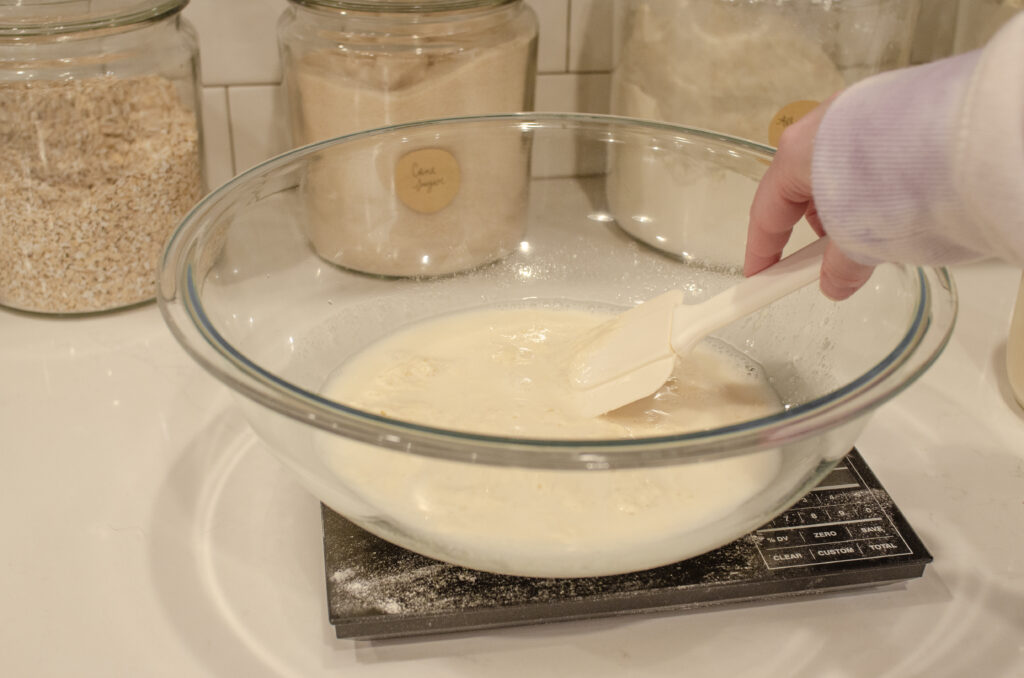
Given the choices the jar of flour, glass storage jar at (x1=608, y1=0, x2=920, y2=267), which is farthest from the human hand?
the jar of flour

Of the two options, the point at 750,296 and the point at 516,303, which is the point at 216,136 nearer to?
the point at 516,303

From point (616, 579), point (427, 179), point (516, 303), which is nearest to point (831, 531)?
point (616, 579)

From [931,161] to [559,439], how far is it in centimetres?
27

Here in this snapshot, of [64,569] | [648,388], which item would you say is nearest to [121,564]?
[64,569]

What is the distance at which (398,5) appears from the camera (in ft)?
2.98

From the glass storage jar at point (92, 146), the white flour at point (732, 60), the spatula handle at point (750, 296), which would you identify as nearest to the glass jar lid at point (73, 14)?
the glass storage jar at point (92, 146)

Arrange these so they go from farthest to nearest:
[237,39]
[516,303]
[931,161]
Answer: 1. [237,39]
2. [516,303]
3. [931,161]

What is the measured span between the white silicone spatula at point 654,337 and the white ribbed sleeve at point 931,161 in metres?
0.13

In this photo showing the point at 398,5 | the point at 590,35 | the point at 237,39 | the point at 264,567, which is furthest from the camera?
the point at 590,35

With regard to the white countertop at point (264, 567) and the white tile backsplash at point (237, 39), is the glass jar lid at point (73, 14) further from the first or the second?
the white countertop at point (264, 567)

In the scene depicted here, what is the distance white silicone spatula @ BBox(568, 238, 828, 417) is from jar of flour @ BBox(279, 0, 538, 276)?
0.25 m

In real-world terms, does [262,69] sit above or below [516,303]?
above

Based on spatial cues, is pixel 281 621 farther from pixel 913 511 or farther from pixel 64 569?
pixel 913 511

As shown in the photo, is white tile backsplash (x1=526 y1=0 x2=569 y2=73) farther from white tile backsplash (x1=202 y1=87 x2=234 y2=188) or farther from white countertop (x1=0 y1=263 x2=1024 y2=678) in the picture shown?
white countertop (x1=0 y1=263 x2=1024 y2=678)
